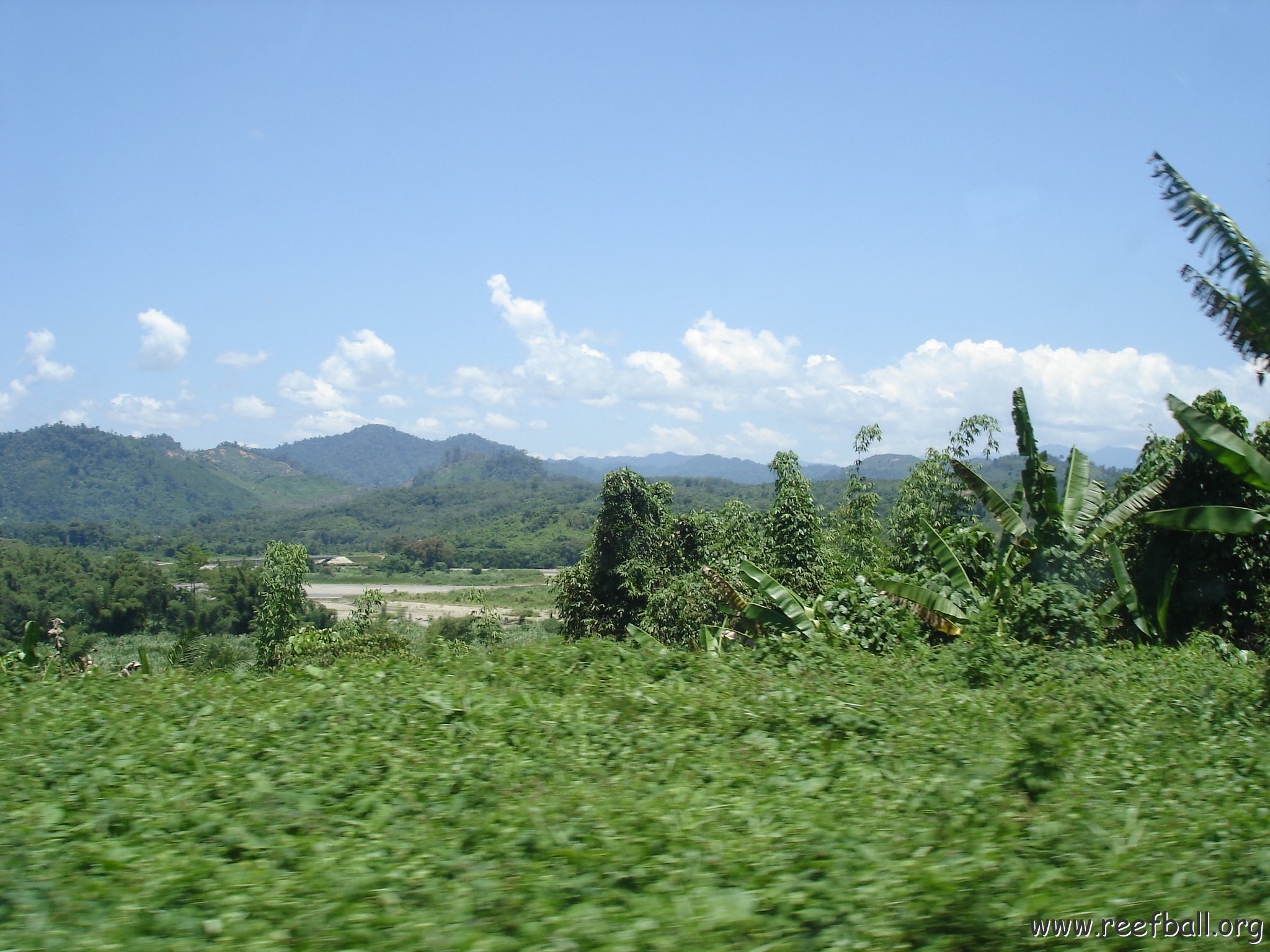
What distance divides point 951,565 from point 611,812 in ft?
31.4

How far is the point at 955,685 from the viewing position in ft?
23.3

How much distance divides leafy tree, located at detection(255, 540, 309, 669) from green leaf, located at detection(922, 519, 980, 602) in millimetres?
26906

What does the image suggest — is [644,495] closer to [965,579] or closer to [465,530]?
[965,579]

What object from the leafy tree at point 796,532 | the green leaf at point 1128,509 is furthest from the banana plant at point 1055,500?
the leafy tree at point 796,532

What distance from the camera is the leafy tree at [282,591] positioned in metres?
33.0

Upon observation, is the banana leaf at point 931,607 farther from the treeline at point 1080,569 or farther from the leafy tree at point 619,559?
the leafy tree at point 619,559

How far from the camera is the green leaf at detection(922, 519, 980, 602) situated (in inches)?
454

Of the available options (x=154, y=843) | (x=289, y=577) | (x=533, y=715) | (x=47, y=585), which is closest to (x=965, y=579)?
(x=533, y=715)

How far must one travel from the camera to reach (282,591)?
108 feet

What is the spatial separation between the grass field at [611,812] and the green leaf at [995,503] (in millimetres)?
5043

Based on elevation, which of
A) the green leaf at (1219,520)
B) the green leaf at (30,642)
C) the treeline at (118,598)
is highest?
the green leaf at (1219,520)

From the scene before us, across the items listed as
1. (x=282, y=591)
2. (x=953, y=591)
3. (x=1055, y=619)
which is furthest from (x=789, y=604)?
(x=282, y=591)

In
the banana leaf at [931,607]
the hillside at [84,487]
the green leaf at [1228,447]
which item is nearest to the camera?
the green leaf at [1228,447]

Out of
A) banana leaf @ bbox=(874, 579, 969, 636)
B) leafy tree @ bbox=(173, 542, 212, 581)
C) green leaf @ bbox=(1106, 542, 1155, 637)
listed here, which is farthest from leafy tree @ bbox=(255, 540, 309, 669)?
green leaf @ bbox=(1106, 542, 1155, 637)
